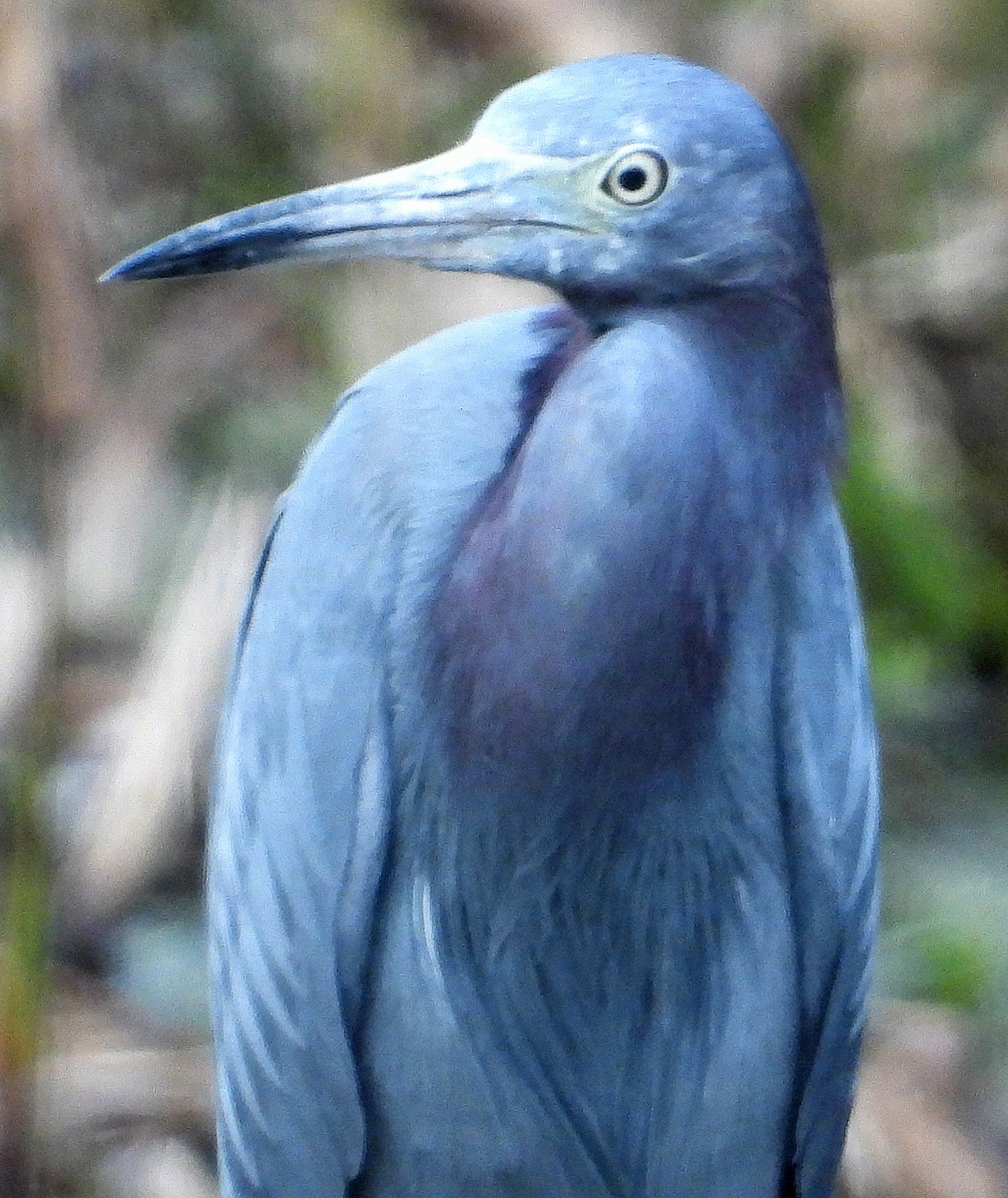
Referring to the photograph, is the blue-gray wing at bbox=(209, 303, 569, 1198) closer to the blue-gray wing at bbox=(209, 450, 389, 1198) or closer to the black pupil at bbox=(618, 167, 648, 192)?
the blue-gray wing at bbox=(209, 450, 389, 1198)

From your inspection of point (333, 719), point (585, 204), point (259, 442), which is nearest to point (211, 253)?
Result: point (585, 204)

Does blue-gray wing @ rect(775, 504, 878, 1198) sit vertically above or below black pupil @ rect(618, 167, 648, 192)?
below

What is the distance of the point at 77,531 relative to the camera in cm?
314

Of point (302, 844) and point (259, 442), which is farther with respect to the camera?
point (259, 442)

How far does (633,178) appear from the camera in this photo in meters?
1.53

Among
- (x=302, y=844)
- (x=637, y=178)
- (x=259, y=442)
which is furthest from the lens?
(x=259, y=442)

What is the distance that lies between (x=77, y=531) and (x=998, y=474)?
2.10 m

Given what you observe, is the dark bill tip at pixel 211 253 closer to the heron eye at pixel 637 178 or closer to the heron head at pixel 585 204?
the heron head at pixel 585 204

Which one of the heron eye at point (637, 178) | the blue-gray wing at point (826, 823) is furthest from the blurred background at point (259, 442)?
the heron eye at point (637, 178)

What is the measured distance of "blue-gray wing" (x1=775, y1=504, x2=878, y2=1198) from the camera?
1.79 meters

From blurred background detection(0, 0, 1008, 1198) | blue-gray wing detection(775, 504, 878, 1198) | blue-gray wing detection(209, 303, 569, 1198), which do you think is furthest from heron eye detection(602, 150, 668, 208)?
blurred background detection(0, 0, 1008, 1198)

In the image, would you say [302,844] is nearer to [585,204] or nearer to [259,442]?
[585,204]

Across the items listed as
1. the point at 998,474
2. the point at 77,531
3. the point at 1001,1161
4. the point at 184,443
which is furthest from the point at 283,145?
the point at 1001,1161

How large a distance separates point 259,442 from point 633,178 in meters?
1.97
